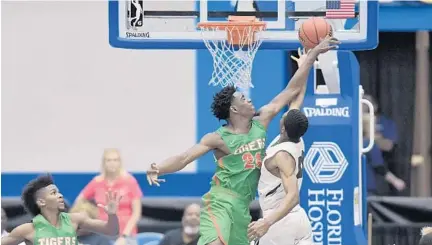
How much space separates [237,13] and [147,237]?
9.15 ft

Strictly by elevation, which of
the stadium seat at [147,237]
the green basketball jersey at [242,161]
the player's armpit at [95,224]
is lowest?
the stadium seat at [147,237]

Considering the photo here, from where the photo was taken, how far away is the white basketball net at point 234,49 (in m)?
10.2

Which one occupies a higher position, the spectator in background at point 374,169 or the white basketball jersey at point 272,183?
the white basketball jersey at point 272,183

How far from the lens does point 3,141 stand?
15258mm

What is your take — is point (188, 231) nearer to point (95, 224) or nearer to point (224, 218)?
point (224, 218)

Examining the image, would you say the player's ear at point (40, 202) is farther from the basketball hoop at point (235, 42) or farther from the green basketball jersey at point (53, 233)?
the basketball hoop at point (235, 42)

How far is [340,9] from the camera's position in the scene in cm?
1048

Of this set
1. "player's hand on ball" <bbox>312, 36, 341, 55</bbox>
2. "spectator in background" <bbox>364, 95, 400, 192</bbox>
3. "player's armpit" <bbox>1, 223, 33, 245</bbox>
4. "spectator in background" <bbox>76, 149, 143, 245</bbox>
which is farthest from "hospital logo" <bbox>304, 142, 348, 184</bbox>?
"player's armpit" <bbox>1, 223, 33, 245</bbox>

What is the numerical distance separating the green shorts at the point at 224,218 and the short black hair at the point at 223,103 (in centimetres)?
52

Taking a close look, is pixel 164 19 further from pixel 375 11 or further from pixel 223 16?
pixel 375 11

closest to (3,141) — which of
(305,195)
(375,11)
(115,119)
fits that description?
(115,119)

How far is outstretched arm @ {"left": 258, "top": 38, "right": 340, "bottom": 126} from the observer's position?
9180 millimetres

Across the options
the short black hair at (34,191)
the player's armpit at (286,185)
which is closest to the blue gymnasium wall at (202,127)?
the player's armpit at (286,185)

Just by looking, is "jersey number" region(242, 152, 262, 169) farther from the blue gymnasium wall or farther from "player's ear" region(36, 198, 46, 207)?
the blue gymnasium wall
